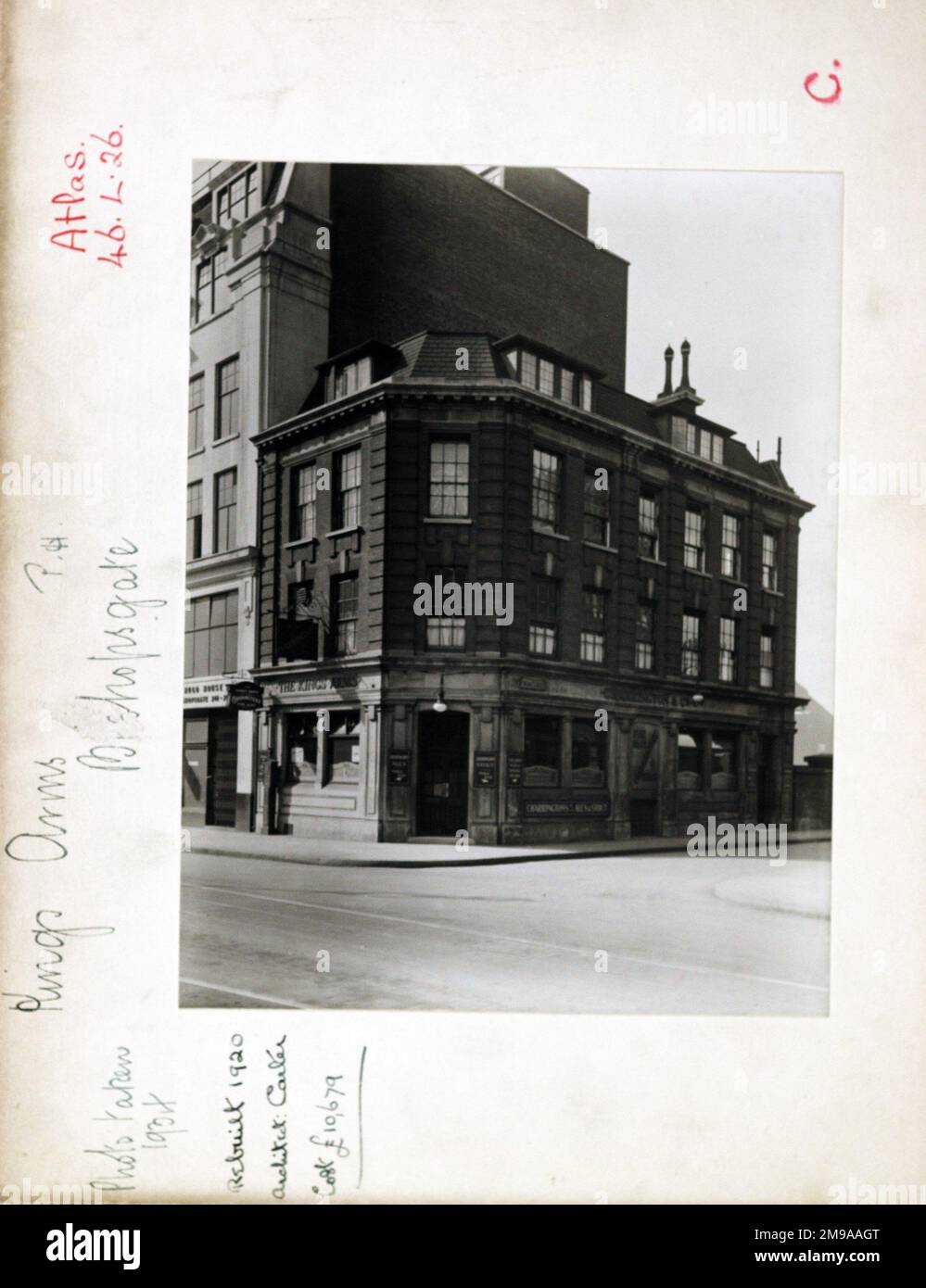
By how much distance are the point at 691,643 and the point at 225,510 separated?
3.20 metres

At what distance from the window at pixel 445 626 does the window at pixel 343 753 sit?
0.84 metres

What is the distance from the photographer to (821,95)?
4.77 m

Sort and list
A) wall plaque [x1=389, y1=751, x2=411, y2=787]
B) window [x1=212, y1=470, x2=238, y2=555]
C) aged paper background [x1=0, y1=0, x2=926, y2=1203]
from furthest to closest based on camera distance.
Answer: wall plaque [x1=389, y1=751, x2=411, y2=787]
window [x1=212, y1=470, x2=238, y2=555]
aged paper background [x1=0, y1=0, x2=926, y2=1203]

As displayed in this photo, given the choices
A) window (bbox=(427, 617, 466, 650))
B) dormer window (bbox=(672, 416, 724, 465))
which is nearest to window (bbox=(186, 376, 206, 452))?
window (bbox=(427, 617, 466, 650))

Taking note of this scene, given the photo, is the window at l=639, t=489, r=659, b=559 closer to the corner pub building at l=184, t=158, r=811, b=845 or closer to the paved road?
the corner pub building at l=184, t=158, r=811, b=845

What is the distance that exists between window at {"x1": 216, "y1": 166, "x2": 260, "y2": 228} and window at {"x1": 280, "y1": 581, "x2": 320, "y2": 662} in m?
2.21

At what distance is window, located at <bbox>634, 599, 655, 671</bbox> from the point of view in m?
5.61

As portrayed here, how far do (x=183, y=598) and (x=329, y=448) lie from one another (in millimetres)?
1571

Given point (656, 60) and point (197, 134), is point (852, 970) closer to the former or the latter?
point (656, 60)

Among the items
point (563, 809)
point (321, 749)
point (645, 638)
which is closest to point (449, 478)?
point (645, 638)

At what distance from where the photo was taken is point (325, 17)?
15.3 feet

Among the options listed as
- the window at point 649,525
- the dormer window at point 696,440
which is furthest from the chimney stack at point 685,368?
the window at point 649,525
